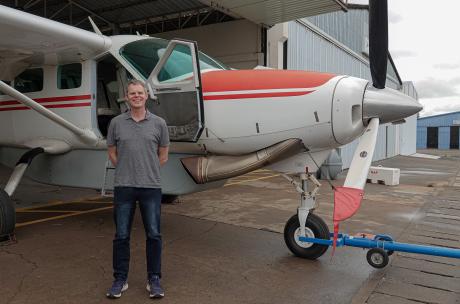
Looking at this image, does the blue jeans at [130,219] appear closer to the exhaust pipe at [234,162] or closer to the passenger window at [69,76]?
the exhaust pipe at [234,162]

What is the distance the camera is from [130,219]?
340 centimetres

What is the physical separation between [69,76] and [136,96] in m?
2.69

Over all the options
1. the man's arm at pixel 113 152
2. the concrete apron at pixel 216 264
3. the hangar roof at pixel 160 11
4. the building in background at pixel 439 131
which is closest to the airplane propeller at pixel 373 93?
the concrete apron at pixel 216 264

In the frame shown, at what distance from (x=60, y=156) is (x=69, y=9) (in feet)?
35.8

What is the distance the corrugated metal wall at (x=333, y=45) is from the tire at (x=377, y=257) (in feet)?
31.2

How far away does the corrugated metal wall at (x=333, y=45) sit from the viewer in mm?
13422

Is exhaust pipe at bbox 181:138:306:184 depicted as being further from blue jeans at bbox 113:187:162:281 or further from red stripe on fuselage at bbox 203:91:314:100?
blue jeans at bbox 113:187:162:281

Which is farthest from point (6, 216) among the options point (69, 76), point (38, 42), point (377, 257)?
point (377, 257)

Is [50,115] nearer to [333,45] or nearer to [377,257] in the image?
[377,257]

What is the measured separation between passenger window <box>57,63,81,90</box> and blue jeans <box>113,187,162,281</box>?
270 centimetres

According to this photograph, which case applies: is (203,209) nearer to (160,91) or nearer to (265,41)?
(160,91)

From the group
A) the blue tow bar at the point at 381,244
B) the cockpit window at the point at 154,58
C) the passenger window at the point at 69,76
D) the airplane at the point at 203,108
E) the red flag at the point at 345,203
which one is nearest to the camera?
the red flag at the point at 345,203

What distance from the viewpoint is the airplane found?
3.97m

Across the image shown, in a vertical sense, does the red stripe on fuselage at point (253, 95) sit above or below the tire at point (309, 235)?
above
